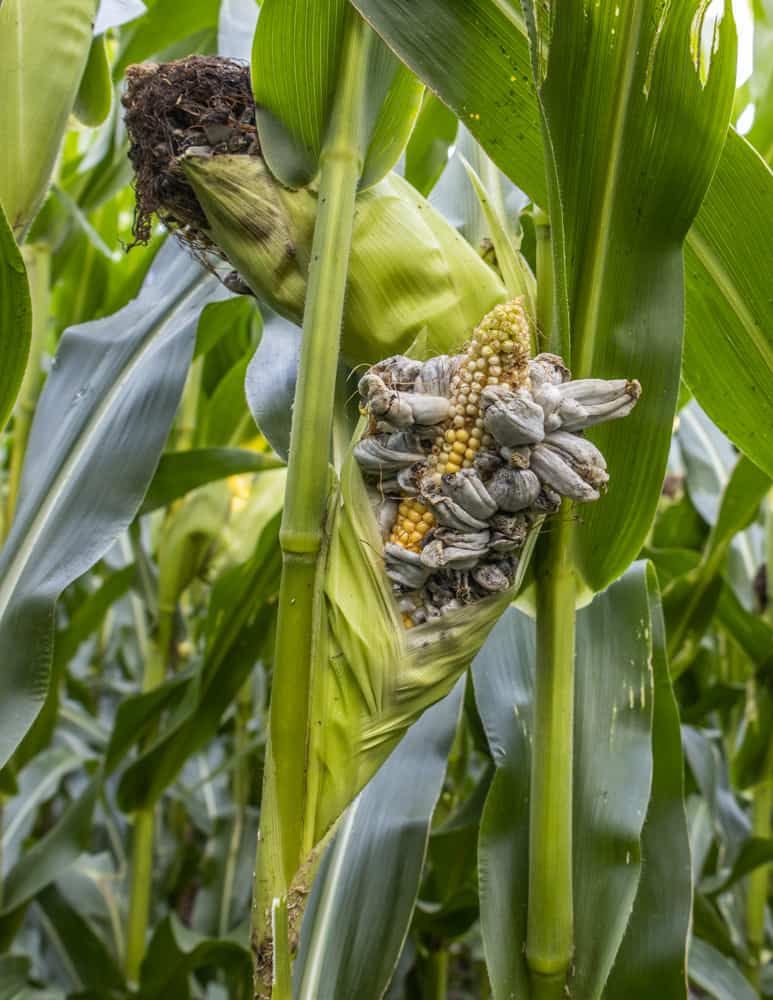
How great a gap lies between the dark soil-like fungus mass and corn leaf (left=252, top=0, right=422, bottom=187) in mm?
27

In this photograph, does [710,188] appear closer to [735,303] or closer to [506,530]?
[735,303]

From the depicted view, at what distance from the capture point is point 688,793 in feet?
5.89

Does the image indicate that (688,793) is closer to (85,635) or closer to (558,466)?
(85,635)

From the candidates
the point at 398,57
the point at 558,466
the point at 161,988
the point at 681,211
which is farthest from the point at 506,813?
the point at 161,988

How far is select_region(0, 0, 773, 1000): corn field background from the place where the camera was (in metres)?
0.59

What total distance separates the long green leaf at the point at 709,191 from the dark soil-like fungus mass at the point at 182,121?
12cm

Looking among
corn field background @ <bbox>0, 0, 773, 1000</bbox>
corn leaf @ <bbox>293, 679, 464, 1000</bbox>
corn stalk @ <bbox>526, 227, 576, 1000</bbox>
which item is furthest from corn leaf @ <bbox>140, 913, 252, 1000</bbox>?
corn stalk @ <bbox>526, 227, 576, 1000</bbox>

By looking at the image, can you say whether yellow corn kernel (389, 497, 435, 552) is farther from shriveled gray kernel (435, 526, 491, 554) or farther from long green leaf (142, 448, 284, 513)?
long green leaf (142, 448, 284, 513)

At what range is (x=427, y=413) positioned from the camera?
1.88 feet

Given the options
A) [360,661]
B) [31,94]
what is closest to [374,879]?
[360,661]

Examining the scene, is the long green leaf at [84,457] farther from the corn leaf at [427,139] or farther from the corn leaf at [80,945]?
the corn leaf at [80,945]

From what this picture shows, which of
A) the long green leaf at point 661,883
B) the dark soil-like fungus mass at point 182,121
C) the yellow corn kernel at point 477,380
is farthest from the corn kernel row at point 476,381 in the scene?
the long green leaf at point 661,883

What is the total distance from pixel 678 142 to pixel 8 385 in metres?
0.58

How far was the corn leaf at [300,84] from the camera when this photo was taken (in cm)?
66
